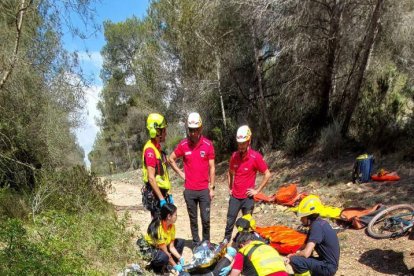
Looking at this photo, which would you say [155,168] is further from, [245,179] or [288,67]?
[288,67]

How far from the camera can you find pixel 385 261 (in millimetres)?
5211

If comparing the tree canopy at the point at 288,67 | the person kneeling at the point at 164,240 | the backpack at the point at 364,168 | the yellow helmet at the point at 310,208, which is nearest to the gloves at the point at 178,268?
the person kneeling at the point at 164,240

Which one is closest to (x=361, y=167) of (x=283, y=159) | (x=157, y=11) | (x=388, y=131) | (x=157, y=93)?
(x=388, y=131)

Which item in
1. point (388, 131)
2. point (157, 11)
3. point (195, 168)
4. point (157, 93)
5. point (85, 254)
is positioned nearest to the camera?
point (85, 254)

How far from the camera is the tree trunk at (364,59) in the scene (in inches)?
378

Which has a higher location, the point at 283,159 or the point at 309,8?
the point at 309,8

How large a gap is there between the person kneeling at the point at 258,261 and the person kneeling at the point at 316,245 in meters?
0.66

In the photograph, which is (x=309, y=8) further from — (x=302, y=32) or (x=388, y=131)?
(x=388, y=131)

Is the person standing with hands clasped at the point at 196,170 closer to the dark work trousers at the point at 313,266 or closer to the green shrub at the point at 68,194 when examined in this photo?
the dark work trousers at the point at 313,266

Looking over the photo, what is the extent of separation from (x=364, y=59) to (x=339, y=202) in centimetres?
449

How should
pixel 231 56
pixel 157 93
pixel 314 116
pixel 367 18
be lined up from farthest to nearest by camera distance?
pixel 157 93 → pixel 231 56 → pixel 314 116 → pixel 367 18

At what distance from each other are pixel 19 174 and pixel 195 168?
13.2 feet

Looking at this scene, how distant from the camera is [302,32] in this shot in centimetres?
1095

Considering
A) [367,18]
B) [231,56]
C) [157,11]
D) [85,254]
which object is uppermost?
[157,11]
